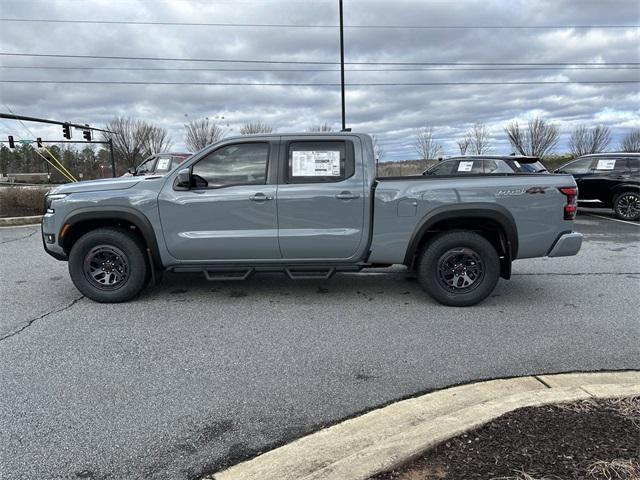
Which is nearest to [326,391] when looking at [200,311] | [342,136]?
[200,311]

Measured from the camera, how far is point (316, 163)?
5211 mm

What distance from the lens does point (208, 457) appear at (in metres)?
2.62

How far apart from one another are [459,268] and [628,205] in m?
9.59

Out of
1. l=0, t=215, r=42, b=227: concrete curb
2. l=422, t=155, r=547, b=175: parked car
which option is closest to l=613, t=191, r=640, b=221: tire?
l=422, t=155, r=547, b=175: parked car

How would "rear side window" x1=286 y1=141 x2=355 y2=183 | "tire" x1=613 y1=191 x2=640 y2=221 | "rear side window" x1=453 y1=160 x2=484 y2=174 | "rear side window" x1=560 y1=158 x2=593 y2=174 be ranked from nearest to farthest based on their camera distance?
"rear side window" x1=286 y1=141 x2=355 y2=183
"rear side window" x1=453 y1=160 x2=484 y2=174
"tire" x1=613 y1=191 x2=640 y2=221
"rear side window" x1=560 y1=158 x2=593 y2=174

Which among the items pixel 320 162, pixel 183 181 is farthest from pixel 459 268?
pixel 183 181

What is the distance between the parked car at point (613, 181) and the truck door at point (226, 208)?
9.43 m

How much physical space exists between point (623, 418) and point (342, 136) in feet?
12.0

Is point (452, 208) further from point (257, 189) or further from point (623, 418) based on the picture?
point (623, 418)

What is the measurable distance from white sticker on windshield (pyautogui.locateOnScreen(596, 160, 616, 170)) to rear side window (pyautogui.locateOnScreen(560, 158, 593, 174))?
25 cm

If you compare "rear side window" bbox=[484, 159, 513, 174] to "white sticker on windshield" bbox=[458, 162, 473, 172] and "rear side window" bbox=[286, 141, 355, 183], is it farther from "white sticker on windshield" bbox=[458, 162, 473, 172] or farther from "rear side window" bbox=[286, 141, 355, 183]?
"rear side window" bbox=[286, 141, 355, 183]

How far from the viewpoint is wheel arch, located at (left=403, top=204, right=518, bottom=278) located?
495 centimetres

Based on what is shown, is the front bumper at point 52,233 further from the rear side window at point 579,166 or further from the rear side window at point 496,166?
the rear side window at point 579,166

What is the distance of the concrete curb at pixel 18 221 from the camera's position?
1226cm
